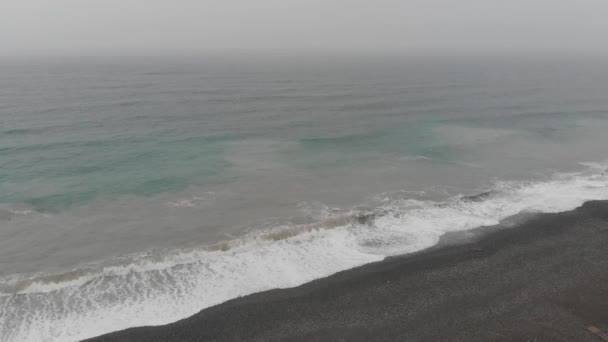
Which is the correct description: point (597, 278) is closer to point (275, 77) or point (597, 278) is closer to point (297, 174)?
point (297, 174)

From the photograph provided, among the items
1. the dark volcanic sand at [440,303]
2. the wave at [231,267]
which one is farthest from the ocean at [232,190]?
the dark volcanic sand at [440,303]

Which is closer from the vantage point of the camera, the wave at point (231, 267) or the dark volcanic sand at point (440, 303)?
the dark volcanic sand at point (440, 303)

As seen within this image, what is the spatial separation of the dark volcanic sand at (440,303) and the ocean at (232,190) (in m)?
1.60

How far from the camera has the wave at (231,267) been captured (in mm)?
21467

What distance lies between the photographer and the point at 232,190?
39.4m

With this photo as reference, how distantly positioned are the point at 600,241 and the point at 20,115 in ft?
290

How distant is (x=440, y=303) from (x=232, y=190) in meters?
24.9

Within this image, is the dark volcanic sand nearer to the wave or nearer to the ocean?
the wave

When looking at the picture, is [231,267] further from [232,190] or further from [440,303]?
[440,303]

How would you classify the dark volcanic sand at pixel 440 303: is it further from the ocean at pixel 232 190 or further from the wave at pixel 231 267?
the ocean at pixel 232 190

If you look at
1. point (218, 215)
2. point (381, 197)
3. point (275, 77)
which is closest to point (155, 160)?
point (218, 215)

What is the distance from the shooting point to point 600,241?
28656 mm

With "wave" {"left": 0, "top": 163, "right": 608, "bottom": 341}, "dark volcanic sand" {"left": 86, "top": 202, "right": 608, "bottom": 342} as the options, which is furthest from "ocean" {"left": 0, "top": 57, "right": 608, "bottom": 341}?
"dark volcanic sand" {"left": 86, "top": 202, "right": 608, "bottom": 342}

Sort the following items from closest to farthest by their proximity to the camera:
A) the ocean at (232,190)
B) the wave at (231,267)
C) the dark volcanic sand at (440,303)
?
the dark volcanic sand at (440,303), the wave at (231,267), the ocean at (232,190)
